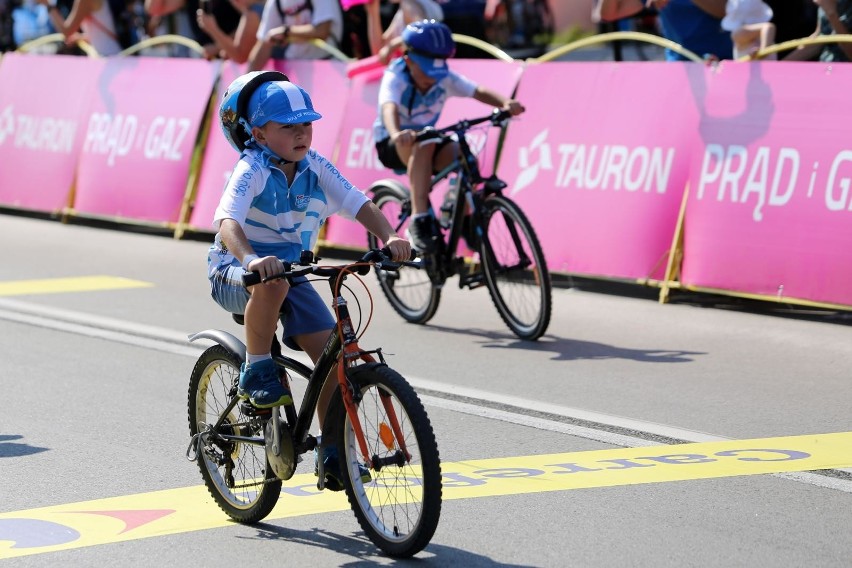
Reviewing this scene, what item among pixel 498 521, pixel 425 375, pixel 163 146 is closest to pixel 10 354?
pixel 425 375

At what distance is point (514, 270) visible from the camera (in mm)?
9531

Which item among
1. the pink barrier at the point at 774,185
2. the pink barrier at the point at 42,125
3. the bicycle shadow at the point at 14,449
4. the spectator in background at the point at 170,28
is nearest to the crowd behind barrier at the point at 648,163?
the pink barrier at the point at 774,185

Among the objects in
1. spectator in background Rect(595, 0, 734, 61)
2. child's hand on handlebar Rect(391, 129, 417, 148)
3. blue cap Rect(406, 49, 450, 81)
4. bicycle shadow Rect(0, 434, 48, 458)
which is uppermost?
spectator in background Rect(595, 0, 734, 61)

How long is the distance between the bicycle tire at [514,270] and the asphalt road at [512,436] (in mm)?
193

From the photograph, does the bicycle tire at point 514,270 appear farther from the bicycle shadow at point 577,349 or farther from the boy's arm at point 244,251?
the boy's arm at point 244,251

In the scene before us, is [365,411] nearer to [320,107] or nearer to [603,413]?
[603,413]

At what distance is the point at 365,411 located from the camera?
16.9ft

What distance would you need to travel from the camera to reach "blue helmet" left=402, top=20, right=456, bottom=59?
999 cm

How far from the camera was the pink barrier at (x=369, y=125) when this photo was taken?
12336 mm

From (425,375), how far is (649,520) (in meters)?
3.06

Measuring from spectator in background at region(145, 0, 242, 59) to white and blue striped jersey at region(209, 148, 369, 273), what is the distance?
9.52m

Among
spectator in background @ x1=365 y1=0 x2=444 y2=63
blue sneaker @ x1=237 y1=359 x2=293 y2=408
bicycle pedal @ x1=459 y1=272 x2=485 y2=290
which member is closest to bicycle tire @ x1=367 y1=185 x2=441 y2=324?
bicycle pedal @ x1=459 y1=272 x2=485 y2=290

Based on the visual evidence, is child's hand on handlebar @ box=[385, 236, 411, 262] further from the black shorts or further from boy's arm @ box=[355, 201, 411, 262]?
the black shorts

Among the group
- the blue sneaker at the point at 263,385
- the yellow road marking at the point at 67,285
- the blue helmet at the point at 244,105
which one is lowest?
the yellow road marking at the point at 67,285
